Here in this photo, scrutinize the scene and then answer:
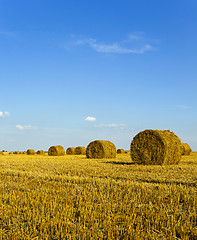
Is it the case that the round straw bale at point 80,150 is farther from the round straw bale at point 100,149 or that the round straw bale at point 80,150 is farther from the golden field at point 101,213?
the golden field at point 101,213

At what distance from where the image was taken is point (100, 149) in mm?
20250

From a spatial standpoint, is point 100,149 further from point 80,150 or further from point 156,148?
point 80,150

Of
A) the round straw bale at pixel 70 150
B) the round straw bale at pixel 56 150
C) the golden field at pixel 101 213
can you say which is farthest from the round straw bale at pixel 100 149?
the golden field at pixel 101 213

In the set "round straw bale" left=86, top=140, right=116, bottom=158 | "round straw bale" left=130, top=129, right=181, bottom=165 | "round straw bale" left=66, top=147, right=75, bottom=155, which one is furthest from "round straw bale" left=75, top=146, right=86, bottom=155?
"round straw bale" left=130, top=129, right=181, bottom=165

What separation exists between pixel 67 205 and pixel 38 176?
12.6 ft

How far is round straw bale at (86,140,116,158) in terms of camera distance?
2009 centimetres

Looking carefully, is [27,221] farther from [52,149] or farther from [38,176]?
[52,149]

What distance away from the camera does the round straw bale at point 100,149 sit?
20094mm

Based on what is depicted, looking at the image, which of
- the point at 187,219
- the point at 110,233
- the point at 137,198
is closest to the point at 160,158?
the point at 137,198

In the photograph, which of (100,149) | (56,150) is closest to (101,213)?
(100,149)

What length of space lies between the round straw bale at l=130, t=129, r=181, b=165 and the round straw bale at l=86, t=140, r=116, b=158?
5.87m

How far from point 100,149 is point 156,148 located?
292 inches

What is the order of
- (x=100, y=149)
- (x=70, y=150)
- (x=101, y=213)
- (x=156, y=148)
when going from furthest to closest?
(x=70, y=150) → (x=100, y=149) → (x=156, y=148) → (x=101, y=213)

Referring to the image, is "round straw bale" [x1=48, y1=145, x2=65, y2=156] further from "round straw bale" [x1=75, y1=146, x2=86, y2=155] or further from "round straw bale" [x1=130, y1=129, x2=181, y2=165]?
"round straw bale" [x1=130, y1=129, x2=181, y2=165]
